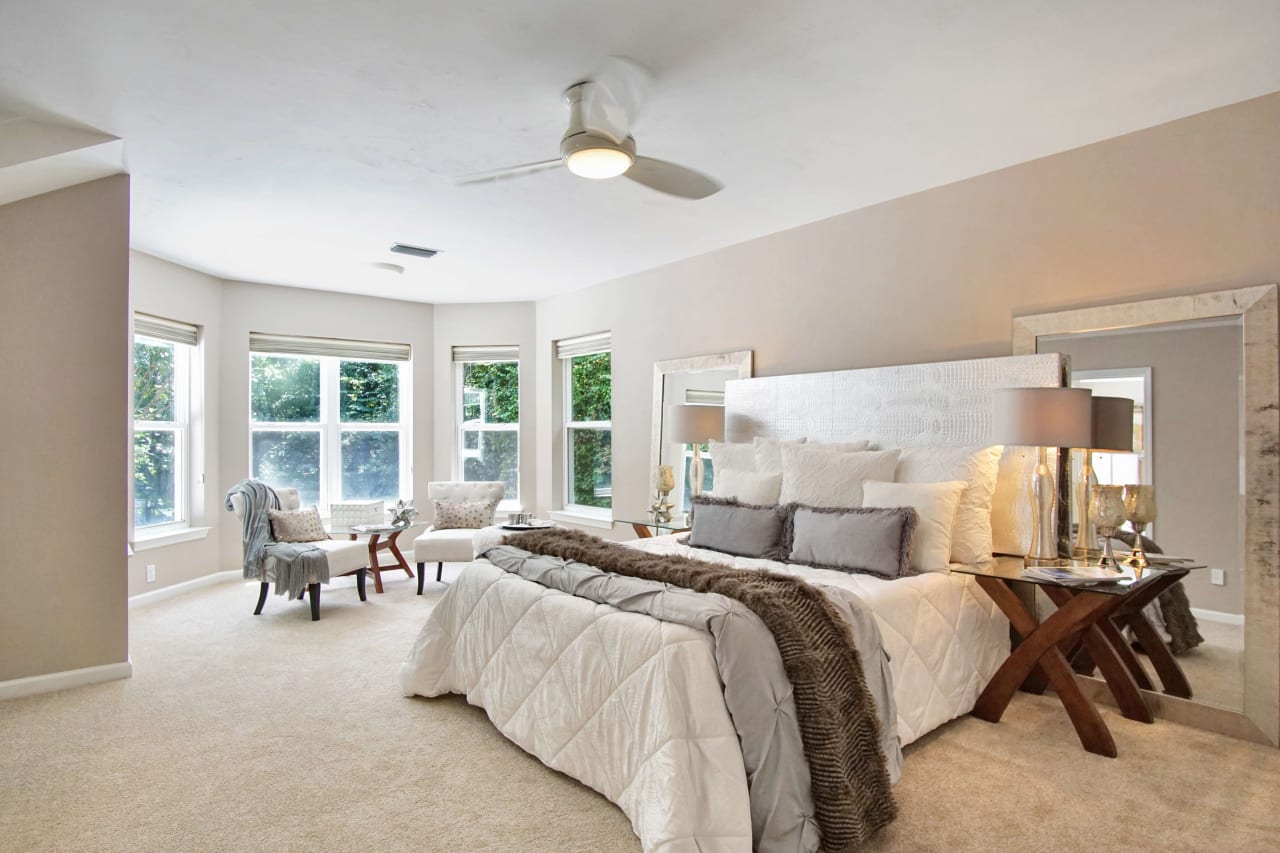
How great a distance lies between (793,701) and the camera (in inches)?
80.3

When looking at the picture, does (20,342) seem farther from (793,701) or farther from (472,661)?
(793,701)

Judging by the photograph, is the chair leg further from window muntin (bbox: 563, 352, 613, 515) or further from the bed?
Result: window muntin (bbox: 563, 352, 613, 515)

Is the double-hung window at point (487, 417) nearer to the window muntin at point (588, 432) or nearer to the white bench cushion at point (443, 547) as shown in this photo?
the window muntin at point (588, 432)

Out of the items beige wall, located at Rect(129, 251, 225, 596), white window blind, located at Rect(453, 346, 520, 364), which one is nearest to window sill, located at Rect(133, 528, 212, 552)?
beige wall, located at Rect(129, 251, 225, 596)

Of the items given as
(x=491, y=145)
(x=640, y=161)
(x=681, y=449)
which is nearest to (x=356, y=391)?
(x=681, y=449)

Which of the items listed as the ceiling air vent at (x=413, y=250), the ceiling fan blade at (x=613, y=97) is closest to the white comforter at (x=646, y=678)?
the ceiling fan blade at (x=613, y=97)

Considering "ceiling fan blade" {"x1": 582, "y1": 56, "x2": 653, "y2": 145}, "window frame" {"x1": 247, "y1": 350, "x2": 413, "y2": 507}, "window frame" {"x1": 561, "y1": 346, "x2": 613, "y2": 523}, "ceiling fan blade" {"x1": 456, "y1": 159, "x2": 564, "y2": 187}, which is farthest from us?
"window frame" {"x1": 561, "y1": 346, "x2": 613, "y2": 523}

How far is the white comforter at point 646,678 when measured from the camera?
A: 1.93 metres

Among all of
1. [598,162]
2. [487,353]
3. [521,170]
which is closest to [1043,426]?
[598,162]

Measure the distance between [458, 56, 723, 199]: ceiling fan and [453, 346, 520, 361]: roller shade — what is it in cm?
428

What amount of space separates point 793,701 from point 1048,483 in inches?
68.2

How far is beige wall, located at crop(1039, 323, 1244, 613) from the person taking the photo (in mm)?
2818

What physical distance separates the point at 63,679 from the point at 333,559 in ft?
5.28

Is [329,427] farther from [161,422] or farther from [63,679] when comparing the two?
[63,679]
